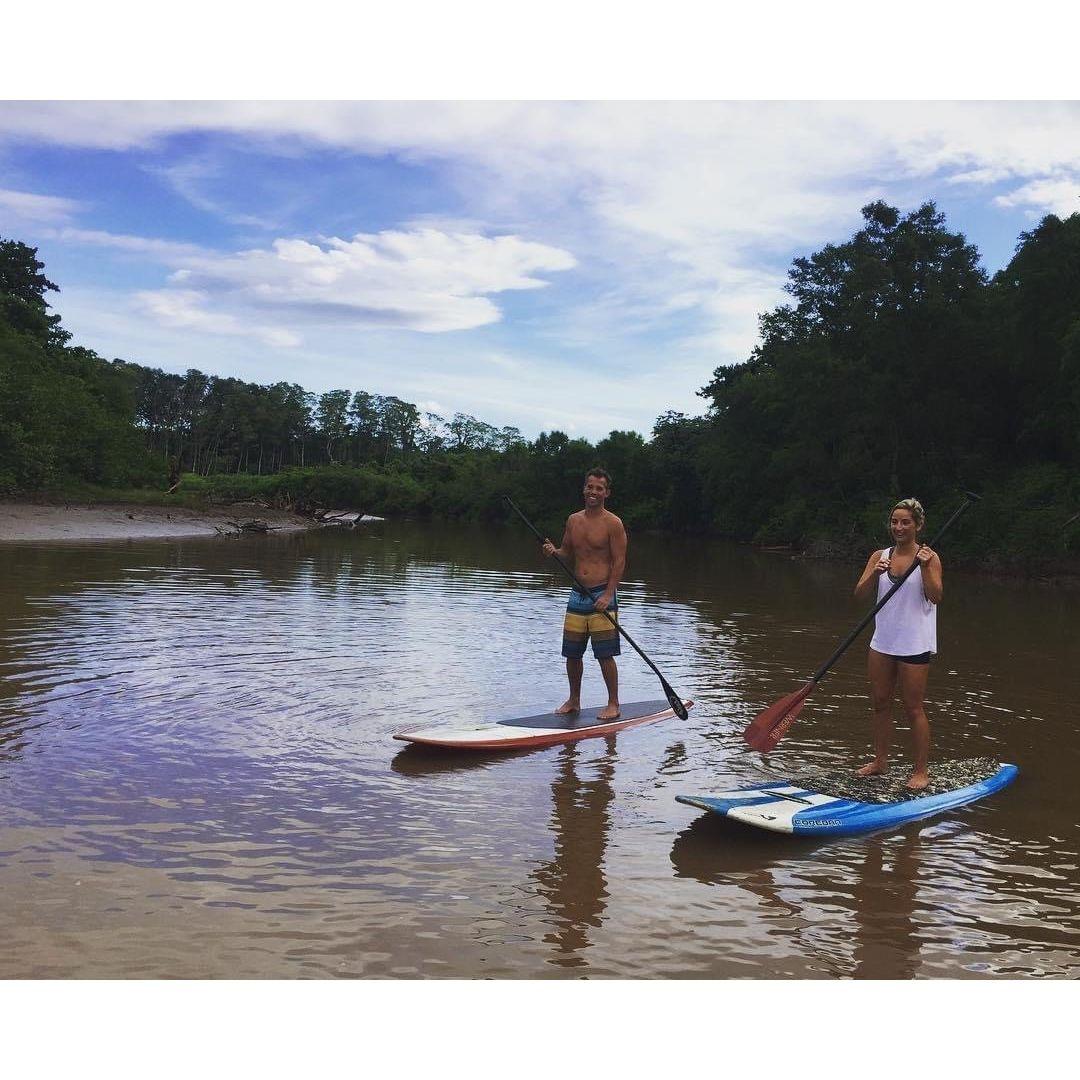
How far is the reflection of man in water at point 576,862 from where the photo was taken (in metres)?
3.98

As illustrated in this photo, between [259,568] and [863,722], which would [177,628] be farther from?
[259,568]

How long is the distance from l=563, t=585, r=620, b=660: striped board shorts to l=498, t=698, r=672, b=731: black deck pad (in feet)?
1.68

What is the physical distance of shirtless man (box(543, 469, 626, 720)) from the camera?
26.1 ft

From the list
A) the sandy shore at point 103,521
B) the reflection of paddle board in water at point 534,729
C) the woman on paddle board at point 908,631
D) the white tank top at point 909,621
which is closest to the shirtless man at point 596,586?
the reflection of paddle board in water at point 534,729

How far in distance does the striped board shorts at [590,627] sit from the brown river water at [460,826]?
2.77 feet

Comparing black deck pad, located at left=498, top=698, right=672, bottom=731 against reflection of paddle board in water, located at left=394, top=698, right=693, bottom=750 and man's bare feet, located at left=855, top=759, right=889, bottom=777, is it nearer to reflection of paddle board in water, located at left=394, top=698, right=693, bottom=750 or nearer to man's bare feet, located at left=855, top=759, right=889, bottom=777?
reflection of paddle board in water, located at left=394, top=698, right=693, bottom=750

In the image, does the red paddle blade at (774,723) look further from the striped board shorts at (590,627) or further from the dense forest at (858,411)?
the dense forest at (858,411)

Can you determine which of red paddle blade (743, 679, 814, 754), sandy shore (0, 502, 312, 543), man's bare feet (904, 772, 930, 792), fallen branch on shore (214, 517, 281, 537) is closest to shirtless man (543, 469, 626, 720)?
red paddle blade (743, 679, 814, 754)

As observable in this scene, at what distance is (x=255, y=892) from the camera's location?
4.27 meters

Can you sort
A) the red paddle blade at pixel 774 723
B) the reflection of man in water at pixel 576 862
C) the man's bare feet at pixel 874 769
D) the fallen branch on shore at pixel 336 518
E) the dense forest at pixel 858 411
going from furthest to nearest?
the fallen branch on shore at pixel 336 518 → the dense forest at pixel 858 411 → the red paddle blade at pixel 774 723 → the man's bare feet at pixel 874 769 → the reflection of man in water at pixel 576 862

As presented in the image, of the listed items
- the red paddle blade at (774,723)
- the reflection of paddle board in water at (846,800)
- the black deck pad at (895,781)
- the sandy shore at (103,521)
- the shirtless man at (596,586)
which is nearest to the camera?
the reflection of paddle board in water at (846,800)

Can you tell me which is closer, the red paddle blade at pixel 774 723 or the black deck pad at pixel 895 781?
the black deck pad at pixel 895 781

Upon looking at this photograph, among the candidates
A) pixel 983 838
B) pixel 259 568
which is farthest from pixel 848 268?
pixel 983 838
